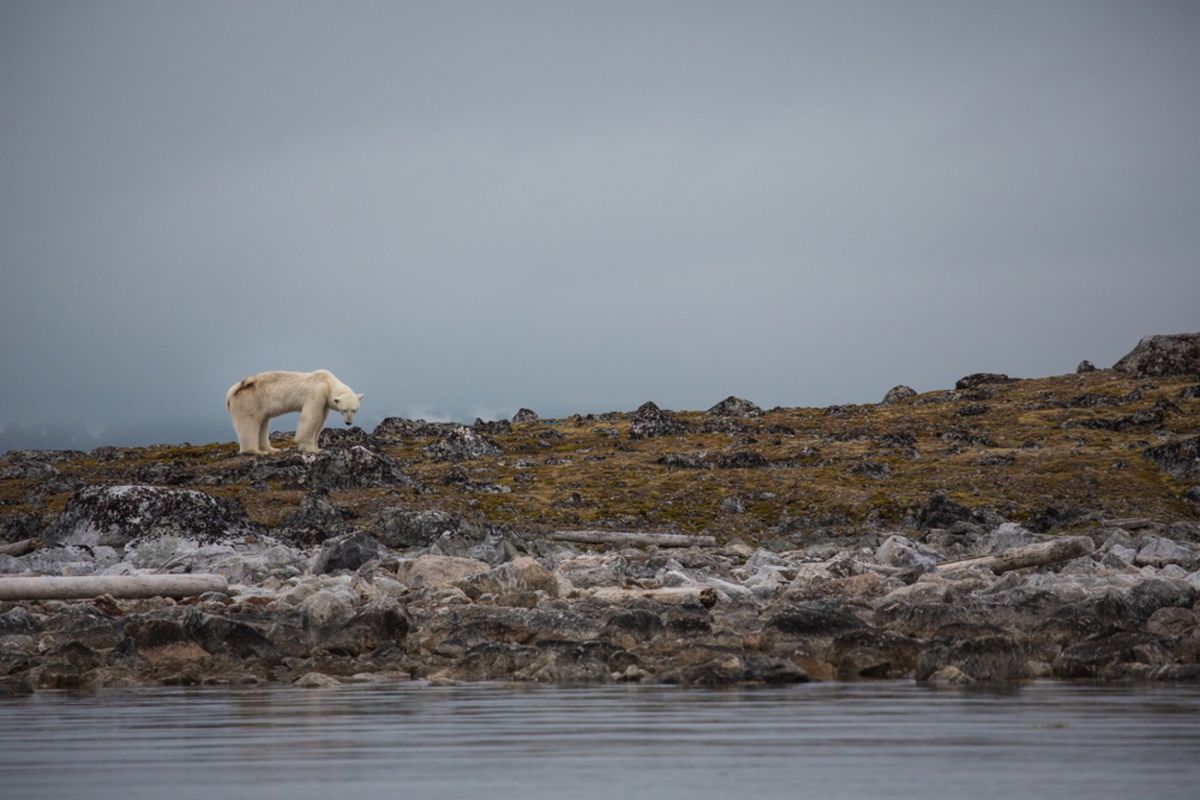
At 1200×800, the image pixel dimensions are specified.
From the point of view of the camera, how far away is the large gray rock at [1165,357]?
63125 mm

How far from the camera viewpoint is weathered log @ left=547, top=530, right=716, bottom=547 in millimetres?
33250

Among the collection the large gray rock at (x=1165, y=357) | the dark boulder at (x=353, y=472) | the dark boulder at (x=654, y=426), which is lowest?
the dark boulder at (x=353, y=472)

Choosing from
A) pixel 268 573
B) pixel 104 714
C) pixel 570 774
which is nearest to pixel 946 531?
pixel 268 573

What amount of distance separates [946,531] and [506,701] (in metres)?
23.0

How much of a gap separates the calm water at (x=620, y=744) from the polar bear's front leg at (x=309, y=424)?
3175 cm

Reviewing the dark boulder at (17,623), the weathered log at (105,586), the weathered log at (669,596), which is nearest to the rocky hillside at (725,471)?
the weathered log at (105,586)

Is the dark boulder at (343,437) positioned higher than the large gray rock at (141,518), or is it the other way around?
the dark boulder at (343,437)

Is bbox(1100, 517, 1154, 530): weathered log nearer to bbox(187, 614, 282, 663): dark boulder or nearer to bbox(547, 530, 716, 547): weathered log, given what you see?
bbox(547, 530, 716, 547): weathered log

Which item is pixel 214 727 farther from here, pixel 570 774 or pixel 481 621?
pixel 481 621

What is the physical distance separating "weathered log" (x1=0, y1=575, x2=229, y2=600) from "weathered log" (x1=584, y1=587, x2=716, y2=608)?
6.29m

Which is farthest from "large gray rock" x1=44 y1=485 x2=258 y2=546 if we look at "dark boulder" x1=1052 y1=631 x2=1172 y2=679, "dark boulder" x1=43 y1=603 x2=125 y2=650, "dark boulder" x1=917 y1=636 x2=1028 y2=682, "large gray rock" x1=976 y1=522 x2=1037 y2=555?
"dark boulder" x1=1052 y1=631 x2=1172 y2=679

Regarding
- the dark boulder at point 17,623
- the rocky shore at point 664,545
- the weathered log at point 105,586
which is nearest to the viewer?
the rocky shore at point 664,545

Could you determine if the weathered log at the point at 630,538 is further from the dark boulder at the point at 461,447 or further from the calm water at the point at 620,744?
the calm water at the point at 620,744

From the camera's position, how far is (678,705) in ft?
35.6
